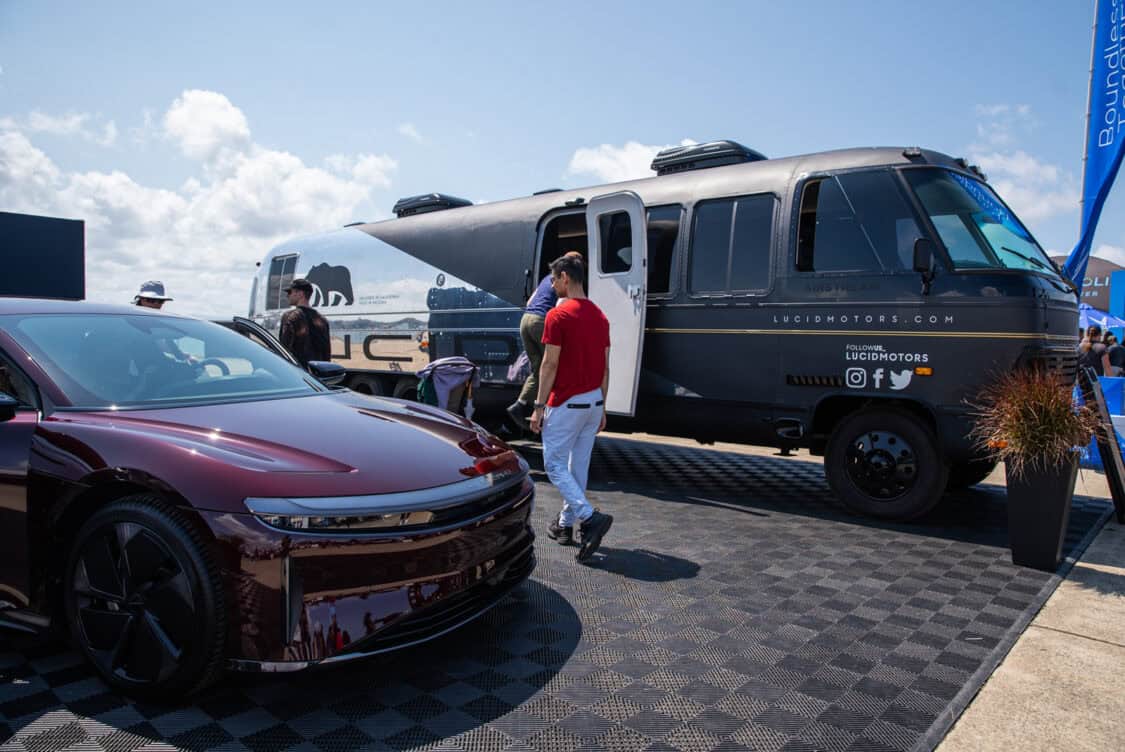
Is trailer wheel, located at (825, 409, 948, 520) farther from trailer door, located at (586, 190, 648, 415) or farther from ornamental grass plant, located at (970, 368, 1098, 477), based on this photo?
trailer door, located at (586, 190, 648, 415)

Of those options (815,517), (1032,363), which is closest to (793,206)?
(1032,363)

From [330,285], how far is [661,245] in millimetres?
5193

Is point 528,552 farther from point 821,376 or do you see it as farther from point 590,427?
point 821,376

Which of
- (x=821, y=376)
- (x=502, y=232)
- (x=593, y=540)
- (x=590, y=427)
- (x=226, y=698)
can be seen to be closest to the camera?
(x=226, y=698)

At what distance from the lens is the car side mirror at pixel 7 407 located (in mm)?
2607

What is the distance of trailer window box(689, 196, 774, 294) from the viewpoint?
5.75m

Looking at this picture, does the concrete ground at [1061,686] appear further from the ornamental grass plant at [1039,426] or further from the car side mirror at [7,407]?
the car side mirror at [7,407]

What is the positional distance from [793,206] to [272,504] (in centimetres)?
459

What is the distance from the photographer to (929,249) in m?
4.86

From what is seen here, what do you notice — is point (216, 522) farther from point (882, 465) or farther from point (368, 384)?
point (368, 384)

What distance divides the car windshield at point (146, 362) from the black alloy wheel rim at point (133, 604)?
63 cm

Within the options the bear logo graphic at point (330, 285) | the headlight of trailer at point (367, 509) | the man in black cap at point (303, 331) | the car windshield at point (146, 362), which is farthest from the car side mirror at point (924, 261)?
the bear logo graphic at point (330, 285)

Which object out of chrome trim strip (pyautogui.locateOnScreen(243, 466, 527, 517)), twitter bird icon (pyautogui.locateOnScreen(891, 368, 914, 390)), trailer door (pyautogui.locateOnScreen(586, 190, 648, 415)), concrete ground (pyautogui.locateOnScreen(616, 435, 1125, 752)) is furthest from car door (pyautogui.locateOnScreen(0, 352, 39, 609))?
twitter bird icon (pyautogui.locateOnScreen(891, 368, 914, 390))

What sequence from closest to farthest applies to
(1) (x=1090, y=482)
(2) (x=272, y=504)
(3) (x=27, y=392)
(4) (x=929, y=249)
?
(2) (x=272, y=504)
(3) (x=27, y=392)
(4) (x=929, y=249)
(1) (x=1090, y=482)
